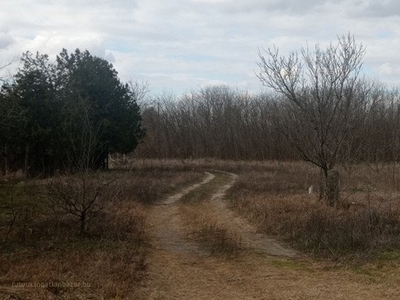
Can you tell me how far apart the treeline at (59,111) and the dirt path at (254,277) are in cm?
1567

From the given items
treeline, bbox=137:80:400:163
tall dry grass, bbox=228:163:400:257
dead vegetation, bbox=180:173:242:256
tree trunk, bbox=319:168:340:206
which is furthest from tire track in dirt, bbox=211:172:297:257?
treeline, bbox=137:80:400:163

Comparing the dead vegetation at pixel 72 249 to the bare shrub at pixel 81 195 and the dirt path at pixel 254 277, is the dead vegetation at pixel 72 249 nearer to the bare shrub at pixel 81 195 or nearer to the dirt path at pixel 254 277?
the bare shrub at pixel 81 195

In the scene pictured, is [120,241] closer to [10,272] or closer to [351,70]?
[10,272]

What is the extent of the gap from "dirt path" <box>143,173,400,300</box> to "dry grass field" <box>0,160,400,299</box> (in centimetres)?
2

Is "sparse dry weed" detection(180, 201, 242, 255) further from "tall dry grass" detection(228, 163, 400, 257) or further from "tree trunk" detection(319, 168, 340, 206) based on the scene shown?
"tree trunk" detection(319, 168, 340, 206)

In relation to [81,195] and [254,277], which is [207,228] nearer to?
[81,195]

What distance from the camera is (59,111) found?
2992 centimetres

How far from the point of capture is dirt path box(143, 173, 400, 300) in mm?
8023

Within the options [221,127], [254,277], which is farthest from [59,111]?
[221,127]

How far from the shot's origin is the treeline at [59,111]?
28531 millimetres

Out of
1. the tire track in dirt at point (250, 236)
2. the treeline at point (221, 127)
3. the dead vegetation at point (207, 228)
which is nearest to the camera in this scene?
the tire track in dirt at point (250, 236)

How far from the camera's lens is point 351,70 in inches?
669

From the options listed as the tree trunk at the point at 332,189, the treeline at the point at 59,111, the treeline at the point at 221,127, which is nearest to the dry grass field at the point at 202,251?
the tree trunk at the point at 332,189

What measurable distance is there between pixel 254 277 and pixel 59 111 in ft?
76.7
